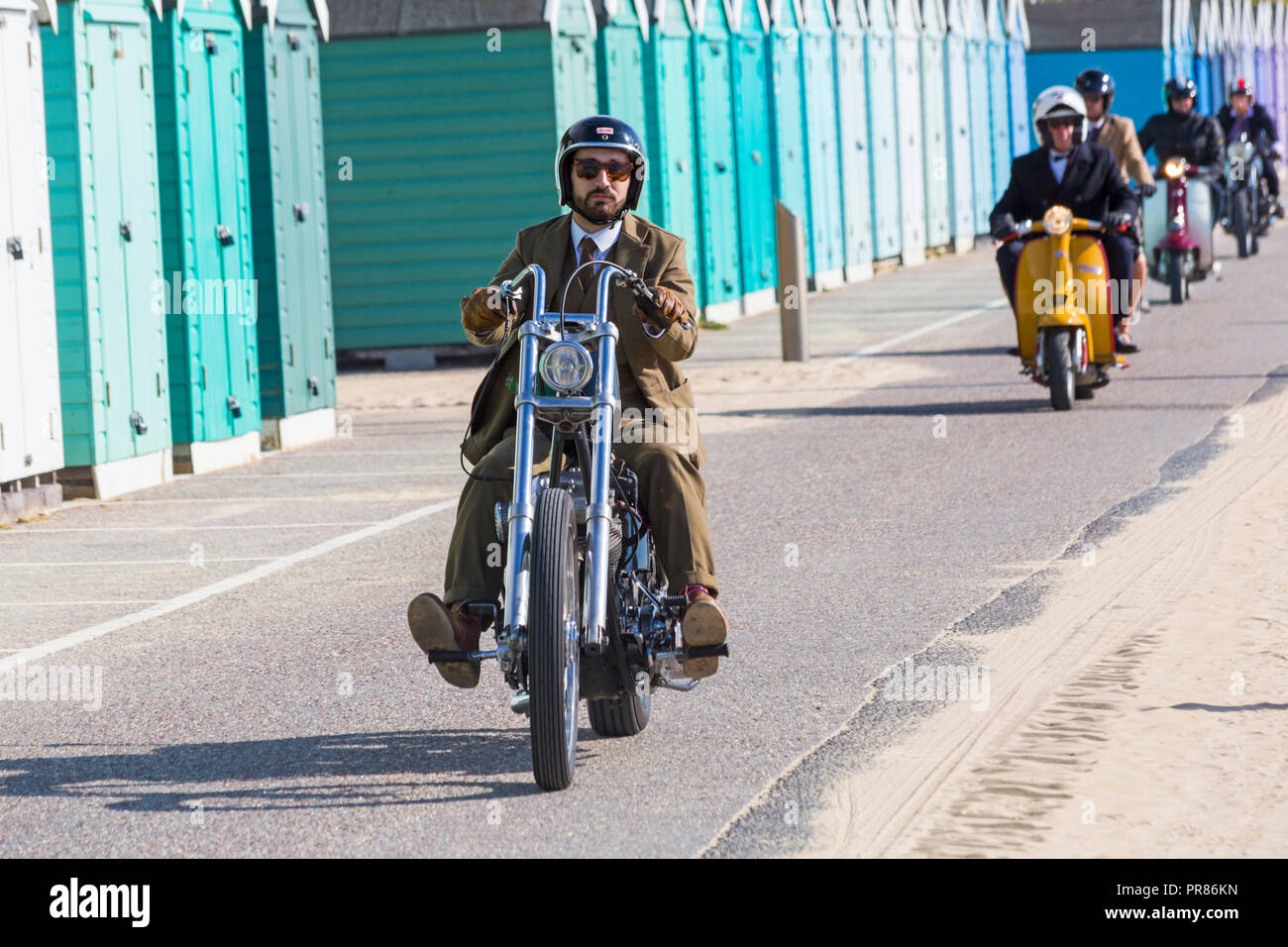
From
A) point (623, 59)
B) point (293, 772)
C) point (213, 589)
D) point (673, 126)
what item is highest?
point (623, 59)

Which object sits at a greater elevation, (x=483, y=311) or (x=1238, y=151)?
(x=1238, y=151)

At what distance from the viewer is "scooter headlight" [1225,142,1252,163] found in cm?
2244

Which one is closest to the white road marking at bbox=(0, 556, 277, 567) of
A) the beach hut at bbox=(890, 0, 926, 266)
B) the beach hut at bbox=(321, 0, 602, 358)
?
the beach hut at bbox=(321, 0, 602, 358)

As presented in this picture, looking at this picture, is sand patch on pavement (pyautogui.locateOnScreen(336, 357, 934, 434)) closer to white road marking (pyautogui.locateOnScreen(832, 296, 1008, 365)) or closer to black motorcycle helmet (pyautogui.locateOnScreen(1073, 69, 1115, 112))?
white road marking (pyautogui.locateOnScreen(832, 296, 1008, 365))

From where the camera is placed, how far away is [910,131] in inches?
1084

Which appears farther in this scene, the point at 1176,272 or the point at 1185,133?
the point at 1185,133

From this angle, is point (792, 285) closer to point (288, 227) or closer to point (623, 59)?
point (623, 59)

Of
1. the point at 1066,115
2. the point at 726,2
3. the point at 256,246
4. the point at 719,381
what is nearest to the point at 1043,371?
the point at 1066,115

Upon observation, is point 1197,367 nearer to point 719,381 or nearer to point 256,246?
point 719,381

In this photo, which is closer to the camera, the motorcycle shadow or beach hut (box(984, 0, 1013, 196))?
the motorcycle shadow

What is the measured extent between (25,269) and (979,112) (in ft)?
72.4

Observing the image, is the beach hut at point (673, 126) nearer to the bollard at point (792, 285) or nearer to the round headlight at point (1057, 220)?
the bollard at point (792, 285)

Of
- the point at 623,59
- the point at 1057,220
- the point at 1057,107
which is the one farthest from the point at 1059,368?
the point at 623,59

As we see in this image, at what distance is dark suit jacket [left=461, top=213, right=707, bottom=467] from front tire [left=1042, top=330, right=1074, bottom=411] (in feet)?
22.6
